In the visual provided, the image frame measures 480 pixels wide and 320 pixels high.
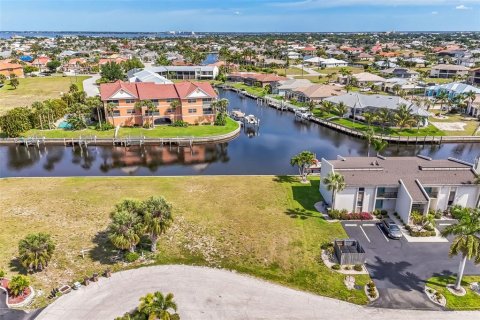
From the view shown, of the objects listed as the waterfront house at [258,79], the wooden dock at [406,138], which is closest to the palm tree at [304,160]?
the wooden dock at [406,138]

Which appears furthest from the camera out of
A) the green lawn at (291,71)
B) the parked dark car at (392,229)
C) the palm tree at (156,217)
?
the green lawn at (291,71)

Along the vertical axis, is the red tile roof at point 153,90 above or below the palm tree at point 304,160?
above

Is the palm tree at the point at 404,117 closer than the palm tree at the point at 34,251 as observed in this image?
No

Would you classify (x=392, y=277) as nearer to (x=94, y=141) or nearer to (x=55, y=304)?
(x=55, y=304)

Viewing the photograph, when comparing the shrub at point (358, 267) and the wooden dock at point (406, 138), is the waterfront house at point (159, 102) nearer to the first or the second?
the wooden dock at point (406, 138)

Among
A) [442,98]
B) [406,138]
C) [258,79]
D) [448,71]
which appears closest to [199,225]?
[406,138]

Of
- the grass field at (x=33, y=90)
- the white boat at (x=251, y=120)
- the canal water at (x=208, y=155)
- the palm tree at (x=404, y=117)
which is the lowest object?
the canal water at (x=208, y=155)

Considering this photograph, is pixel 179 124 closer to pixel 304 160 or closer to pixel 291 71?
pixel 304 160

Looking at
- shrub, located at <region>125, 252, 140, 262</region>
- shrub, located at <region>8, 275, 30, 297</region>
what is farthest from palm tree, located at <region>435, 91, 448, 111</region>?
shrub, located at <region>8, 275, 30, 297</region>
